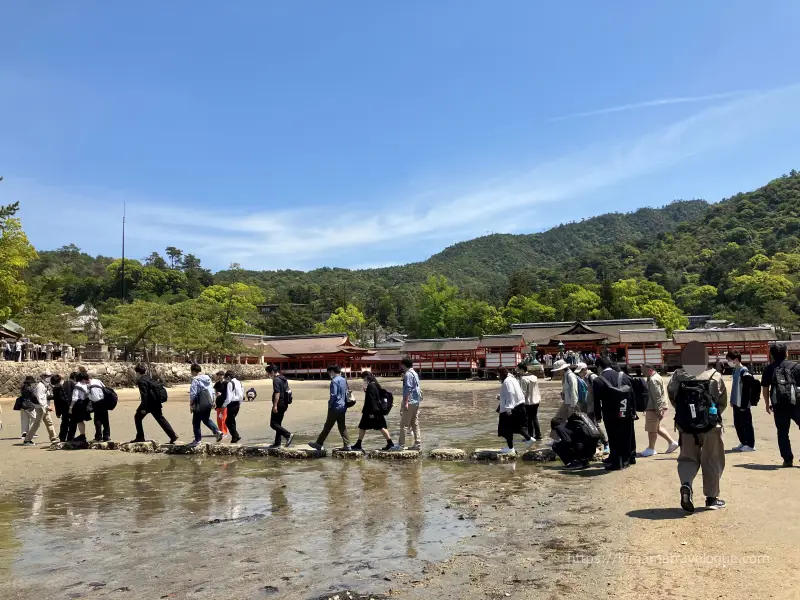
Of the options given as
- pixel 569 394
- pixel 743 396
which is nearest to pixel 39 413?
pixel 569 394

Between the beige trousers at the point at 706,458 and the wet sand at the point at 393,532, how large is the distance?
1.13 ft

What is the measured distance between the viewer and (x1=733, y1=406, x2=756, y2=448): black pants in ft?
32.8

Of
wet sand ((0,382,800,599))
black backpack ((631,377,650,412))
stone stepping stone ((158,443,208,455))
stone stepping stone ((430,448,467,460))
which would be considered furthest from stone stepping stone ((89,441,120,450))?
black backpack ((631,377,650,412))

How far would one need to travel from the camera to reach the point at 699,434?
6.29m

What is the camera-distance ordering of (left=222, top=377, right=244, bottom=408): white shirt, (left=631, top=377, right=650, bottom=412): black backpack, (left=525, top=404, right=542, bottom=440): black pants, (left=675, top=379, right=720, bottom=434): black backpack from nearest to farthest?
1. (left=675, top=379, right=720, bottom=434): black backpack
2. (left=631, top=377, right=650, bottom=412): black backpack
3. (left=525, top=404, right=542, bottom=440): black pants
4. (left=222, top=377, right=244, bottom=408): white shirt

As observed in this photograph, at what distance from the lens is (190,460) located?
11.2m

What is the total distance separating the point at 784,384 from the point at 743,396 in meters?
1.42

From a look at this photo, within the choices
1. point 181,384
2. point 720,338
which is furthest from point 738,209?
point 181,384

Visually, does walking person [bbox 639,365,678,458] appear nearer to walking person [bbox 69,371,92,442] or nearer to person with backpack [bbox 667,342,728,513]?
person with backpack [bbox 667,342,728,513]

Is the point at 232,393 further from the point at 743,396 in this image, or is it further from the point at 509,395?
the point at 743,396

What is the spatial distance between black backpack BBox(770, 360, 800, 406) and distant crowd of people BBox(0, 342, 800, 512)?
0.5 inches

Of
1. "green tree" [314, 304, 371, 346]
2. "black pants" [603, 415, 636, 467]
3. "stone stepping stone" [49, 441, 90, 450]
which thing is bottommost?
"stone stepping stone" [49, 441, 90, 450]

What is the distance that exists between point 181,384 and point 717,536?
37.7 metres

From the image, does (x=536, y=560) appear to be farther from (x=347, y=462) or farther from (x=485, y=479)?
(x=347, y=462)
